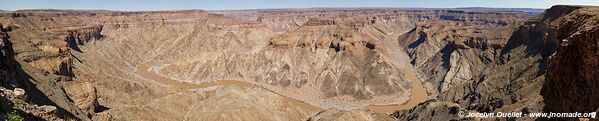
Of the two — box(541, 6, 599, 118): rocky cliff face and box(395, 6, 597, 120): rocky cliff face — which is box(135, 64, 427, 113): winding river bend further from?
box(541, 6, 599, 118): rocky cliff face

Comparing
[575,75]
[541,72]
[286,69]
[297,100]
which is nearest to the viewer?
[575,75]

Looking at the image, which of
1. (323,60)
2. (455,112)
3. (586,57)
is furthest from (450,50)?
(586,57)

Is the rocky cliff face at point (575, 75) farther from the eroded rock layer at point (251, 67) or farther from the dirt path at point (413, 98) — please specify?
the dirt path at point (413, 98)

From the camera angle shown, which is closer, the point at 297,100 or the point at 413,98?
the point at 297,100

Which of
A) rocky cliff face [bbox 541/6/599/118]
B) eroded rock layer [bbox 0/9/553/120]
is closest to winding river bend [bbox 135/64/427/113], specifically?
eroded rock layer [bbox 0/9/553/120]

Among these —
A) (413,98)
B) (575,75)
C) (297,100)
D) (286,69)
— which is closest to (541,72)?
(413,98)

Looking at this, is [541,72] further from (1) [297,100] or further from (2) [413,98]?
(1) [297,100]
